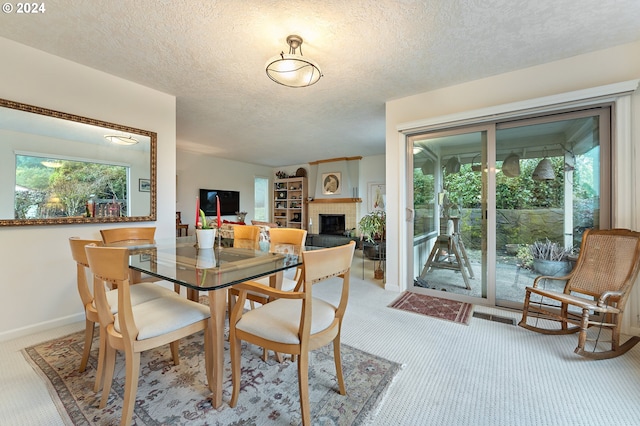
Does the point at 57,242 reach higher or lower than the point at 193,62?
lower

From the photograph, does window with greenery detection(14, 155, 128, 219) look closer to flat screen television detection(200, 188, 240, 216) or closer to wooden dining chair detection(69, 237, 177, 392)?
wooden dining chair detection(69, 237, 177, 392)

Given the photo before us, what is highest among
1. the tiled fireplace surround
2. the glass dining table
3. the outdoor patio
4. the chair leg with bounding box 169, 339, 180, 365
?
the tiled fireplace surround

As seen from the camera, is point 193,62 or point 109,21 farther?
point 193,62

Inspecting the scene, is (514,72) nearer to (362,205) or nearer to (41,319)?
(362,205)

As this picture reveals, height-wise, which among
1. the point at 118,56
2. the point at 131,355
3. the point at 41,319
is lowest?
the point at 41,319

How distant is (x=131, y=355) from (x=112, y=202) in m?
2.09

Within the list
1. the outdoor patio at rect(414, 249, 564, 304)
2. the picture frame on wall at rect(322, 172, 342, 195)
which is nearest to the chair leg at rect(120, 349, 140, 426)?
the outdoor patio at rect(414, 249, 564, 304)

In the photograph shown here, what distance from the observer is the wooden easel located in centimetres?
303

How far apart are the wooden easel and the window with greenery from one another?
3590mm

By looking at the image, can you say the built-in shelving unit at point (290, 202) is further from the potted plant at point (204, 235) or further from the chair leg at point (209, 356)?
the chair leg at point (209, 356)

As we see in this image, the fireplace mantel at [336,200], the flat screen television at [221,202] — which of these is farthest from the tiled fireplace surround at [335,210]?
the flat screen television at [221,202]

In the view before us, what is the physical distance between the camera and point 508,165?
278 cm

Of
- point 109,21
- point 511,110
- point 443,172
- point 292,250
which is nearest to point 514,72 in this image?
point 511,110

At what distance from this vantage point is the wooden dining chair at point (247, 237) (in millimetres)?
2339
